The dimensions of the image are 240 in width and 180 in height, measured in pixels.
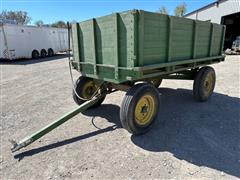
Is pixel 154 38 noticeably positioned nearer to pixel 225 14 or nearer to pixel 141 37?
pixel 141 37

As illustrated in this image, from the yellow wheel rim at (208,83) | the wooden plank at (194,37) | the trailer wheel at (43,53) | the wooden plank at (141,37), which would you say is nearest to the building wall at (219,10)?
the yellow wheel rim at (208,83)

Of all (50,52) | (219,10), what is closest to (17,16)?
(50,52)

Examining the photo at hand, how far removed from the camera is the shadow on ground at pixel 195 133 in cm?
295

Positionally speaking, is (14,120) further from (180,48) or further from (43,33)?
(43,33)

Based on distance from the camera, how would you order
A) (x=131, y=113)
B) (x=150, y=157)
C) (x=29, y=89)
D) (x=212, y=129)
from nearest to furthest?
(x=150, y=157), (x=131, y=113), (x=212, y=129), (x=29, y=89)

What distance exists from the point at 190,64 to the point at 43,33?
1905 centimetres

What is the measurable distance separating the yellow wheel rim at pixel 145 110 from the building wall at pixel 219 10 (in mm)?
17203

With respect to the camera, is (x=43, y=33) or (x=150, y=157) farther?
(x=43, y=33)

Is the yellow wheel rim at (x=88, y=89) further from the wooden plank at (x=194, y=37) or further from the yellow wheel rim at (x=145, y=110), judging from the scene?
the wooden plank at (x=194, y=37)

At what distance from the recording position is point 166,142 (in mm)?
3361

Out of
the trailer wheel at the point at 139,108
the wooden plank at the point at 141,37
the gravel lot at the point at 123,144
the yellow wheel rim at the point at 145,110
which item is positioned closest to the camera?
the gravel lot at the point at 123,144

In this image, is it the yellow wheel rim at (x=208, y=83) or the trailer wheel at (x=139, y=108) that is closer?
the trailer wheel at (x=139, y=108)

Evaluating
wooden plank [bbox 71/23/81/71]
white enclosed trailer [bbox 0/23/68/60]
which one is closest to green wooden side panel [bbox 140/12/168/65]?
wooden plank [bbox 71/23/81/71]

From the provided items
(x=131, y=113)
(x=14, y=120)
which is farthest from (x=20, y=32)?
(x=131, y=113)
